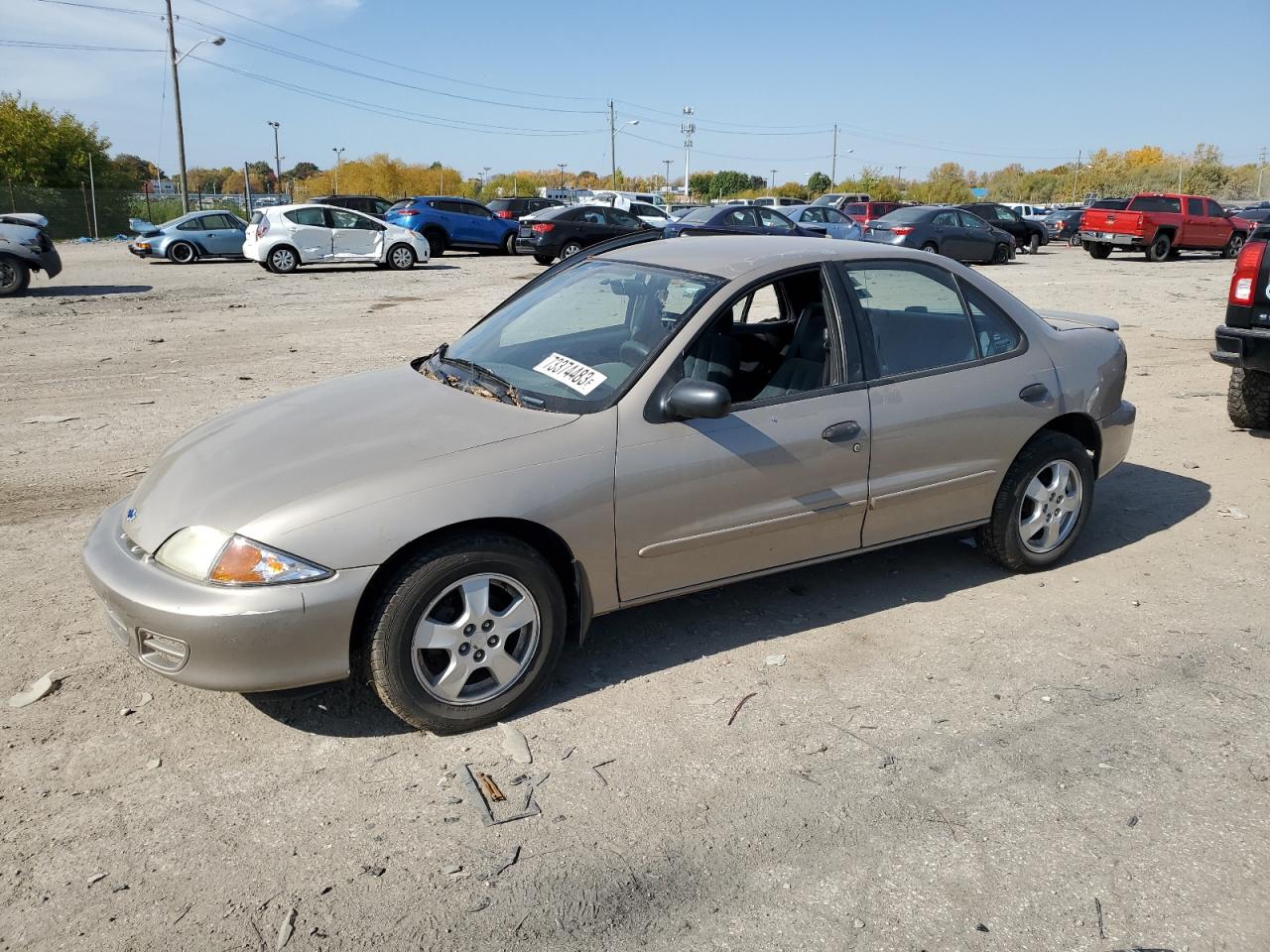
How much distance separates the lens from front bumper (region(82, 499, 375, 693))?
10.6ft

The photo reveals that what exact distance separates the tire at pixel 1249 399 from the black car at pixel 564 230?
18.2 meters

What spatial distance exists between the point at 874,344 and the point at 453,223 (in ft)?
81.7

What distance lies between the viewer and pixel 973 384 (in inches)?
186

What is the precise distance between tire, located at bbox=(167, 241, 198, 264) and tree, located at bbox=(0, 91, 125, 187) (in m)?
25.3

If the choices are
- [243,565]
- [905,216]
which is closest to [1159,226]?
[905,216]

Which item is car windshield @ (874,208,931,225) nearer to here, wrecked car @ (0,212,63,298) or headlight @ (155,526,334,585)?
wrecked car @ (0,212,63,298)

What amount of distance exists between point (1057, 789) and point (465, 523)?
2129 mm

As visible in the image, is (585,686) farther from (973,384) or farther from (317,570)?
(973,384)

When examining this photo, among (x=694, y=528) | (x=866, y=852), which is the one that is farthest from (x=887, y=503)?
(x=866, y=852)

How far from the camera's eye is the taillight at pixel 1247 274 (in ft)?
23.5

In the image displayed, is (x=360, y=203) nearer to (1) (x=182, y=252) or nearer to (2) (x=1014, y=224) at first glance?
(1) (x=182, y=252)

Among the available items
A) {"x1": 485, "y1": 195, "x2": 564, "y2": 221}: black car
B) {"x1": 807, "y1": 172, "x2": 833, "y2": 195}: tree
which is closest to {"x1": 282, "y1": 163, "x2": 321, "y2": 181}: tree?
{"x1": 807, "y1": 172, "x2": 833, "y2": 195}: tree

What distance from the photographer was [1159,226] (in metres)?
27.7

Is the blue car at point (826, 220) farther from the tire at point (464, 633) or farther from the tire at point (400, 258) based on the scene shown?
the tire at point (464, 633)
